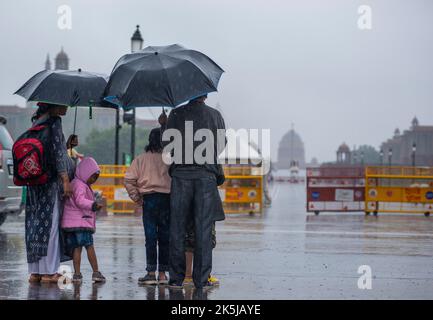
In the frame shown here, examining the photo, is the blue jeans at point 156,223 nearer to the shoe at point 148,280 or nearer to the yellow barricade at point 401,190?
the shoe at point 148,280

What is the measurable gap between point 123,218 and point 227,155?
55.0 ft

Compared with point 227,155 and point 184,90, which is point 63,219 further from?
point 227,155

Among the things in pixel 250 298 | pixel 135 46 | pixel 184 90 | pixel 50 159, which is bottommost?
pixel 250 298

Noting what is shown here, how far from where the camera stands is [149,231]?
375 inches

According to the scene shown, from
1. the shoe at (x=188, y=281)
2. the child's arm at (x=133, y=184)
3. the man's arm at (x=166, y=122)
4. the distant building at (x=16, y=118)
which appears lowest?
the shoe at (x=188, y=281)

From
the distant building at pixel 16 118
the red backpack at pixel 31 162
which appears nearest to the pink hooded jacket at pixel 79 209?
the red backpack at pixel 31 162

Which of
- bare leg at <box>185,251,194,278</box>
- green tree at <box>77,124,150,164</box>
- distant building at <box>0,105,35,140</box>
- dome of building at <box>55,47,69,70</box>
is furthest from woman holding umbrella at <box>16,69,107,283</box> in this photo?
dome of building at <box>55,47,69,70</box>

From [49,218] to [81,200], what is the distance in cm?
37

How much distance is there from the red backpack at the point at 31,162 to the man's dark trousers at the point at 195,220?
4.35ft

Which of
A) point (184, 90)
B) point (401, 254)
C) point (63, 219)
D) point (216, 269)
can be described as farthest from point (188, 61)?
point (401, 254)

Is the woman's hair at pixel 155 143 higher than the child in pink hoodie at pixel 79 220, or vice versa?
the woman's hair at pixel 155 143

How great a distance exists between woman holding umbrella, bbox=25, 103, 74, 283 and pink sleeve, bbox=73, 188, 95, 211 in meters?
0.15

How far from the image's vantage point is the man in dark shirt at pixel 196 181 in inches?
353

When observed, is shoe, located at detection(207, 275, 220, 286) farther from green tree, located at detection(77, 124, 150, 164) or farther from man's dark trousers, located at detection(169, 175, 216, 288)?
green tree, located at detection(77, 124, 150, 164)
